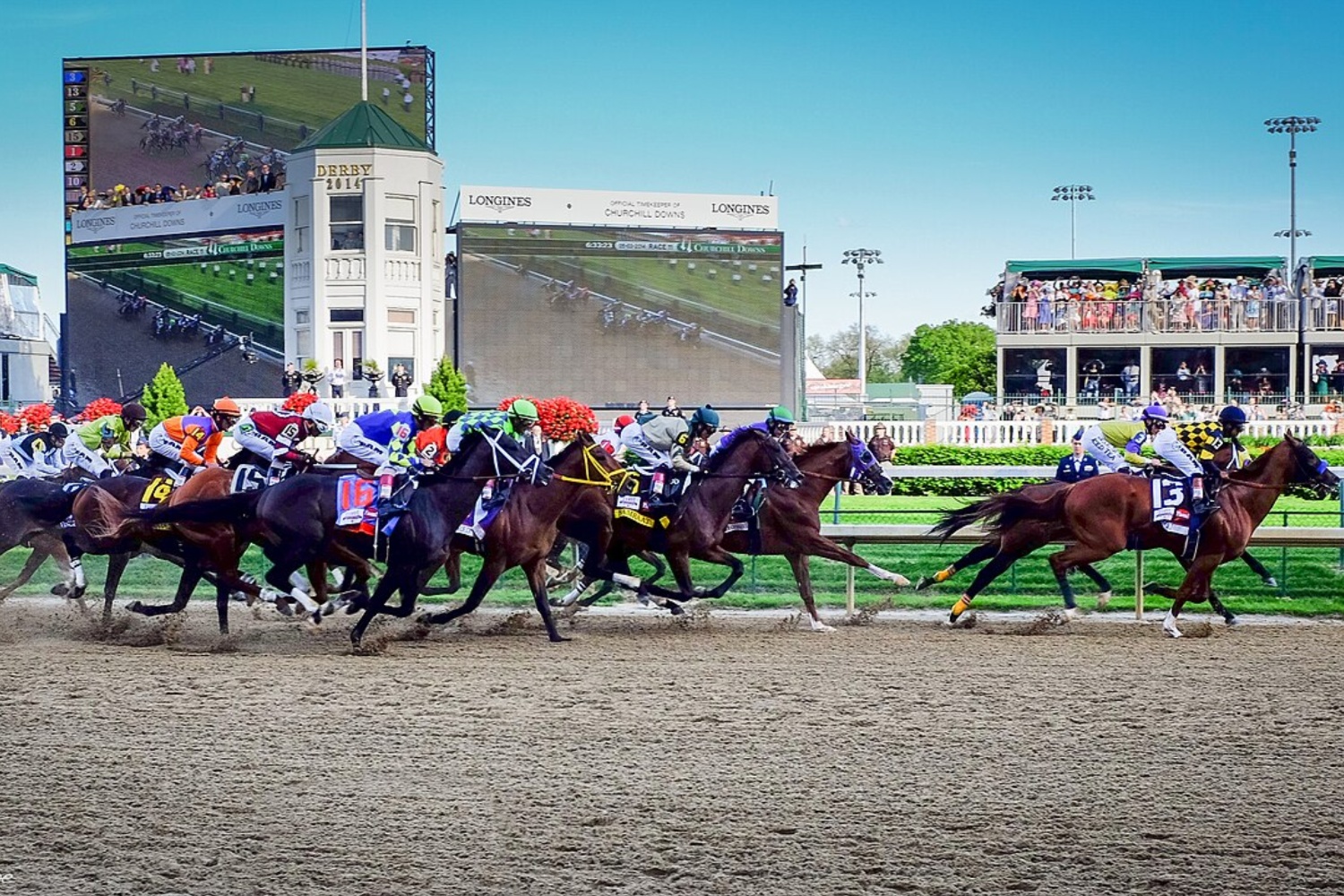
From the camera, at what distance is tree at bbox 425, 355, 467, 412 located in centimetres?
3481

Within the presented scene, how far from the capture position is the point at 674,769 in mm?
7793

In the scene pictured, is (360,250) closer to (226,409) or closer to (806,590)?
(226,409)

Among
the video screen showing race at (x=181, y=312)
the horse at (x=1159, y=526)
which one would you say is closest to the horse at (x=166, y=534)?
the horse at (x=1159, y=526)

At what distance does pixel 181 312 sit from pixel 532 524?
35.4 meters

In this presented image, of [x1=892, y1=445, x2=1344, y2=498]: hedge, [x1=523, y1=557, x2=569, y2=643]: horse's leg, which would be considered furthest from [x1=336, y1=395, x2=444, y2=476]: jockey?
[x1=892, y1=445, x2=1344, y2=498]: hedge

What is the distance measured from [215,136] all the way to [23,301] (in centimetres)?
1507

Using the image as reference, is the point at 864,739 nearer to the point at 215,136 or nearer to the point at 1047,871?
the point at 1047,871

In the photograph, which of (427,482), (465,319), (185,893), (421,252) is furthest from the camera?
(421,252)

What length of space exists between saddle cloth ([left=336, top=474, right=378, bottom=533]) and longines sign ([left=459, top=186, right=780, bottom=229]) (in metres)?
27.6

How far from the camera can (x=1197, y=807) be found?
7.05 meters

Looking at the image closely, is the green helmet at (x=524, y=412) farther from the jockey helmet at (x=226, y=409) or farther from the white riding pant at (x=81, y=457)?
the white riding pant at (x=81, y=457)

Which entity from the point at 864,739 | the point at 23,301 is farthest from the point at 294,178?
the point at 864,739

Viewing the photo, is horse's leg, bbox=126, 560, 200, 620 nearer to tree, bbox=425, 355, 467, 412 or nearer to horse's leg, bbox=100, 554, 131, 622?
horse's leg, bbox=100, 554, 131, 622

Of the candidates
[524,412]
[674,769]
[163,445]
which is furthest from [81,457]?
[674,769]
